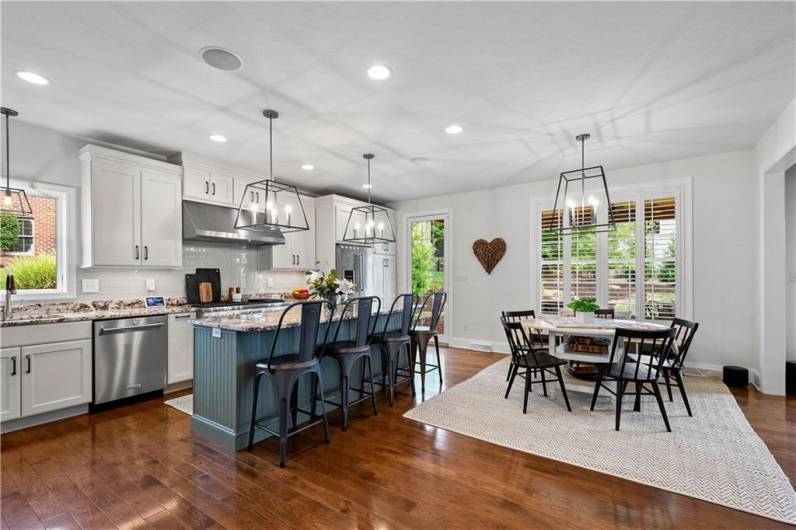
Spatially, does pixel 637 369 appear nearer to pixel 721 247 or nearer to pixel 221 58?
pixel 721 247

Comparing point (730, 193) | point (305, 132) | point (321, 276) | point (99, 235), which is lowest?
point (321, 276)

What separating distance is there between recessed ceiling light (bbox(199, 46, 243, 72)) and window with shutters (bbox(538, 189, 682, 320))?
151 inches

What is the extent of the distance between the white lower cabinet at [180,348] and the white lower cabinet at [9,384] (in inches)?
45.6

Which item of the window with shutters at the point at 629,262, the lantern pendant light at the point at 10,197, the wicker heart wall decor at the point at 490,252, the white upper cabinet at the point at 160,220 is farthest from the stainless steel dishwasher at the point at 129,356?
the window with shutters at the point at 629,262

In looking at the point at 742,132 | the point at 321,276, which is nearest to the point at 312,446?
the point at 321,276

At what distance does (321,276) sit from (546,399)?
8.23ft

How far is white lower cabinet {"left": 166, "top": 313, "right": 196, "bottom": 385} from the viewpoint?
4.07 metres

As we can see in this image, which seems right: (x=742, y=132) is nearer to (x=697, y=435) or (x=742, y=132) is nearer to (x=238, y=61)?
(x=697, y=435)

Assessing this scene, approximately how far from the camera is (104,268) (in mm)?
4102

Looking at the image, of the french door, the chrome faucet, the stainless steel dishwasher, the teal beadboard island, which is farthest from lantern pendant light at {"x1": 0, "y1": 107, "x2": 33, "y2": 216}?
the french door

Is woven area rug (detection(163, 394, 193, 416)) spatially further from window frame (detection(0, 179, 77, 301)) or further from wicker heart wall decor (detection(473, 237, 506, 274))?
wicker heart wall decor (detection(473, 237, 506, 274))

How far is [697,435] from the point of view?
2.97 m

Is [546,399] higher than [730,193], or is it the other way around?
[730,193]

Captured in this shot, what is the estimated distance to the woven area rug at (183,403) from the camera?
362 cm
